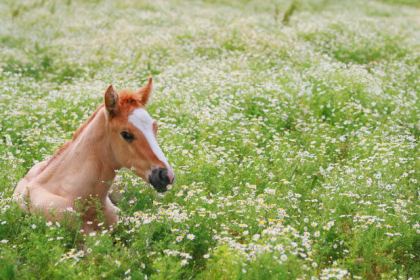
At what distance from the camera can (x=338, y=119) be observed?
33.7ft

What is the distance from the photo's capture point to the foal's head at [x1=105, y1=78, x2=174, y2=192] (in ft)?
18.5

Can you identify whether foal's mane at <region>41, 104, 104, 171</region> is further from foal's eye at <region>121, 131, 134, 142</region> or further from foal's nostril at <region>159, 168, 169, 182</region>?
foal's nostril at <region>159, 168, 169, 182</region>

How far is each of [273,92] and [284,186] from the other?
4252mm

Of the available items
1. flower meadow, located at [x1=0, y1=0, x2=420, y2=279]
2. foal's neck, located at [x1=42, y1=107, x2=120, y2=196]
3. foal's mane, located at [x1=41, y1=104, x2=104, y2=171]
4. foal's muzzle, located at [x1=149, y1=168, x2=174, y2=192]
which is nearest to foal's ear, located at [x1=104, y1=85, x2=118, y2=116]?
foal's neck, located at [x1=42, y1=107, x2=120, y2=196]

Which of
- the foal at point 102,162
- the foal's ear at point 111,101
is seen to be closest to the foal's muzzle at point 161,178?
the foal at point 102,162

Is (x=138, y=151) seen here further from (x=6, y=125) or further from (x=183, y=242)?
(x=6, y=125)

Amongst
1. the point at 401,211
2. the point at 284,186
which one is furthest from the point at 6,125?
the point at 401,211

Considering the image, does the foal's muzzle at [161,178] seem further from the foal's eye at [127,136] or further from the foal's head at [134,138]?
the foal's eye at [127,136]

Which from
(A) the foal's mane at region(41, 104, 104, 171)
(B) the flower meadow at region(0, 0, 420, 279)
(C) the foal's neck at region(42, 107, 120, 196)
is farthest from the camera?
(A) the foal's mane at region(41, 104, 104, 171)

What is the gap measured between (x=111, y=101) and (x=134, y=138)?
43 centimetres

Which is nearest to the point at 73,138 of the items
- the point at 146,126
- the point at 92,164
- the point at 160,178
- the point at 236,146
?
the point at 92,164

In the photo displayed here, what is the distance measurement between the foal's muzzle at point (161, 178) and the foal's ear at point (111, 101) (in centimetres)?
74

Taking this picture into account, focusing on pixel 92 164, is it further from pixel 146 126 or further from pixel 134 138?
pixel 146 126

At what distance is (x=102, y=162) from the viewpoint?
5.96m
